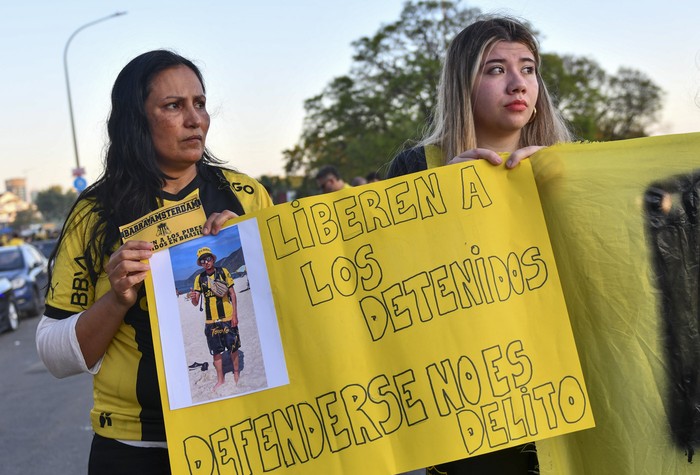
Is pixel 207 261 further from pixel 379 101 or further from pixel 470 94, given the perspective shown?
pixel 379 101

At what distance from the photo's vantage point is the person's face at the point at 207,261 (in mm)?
2080

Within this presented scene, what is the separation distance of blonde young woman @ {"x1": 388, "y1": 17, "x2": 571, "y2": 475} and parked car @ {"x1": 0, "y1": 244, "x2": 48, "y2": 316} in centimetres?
1388

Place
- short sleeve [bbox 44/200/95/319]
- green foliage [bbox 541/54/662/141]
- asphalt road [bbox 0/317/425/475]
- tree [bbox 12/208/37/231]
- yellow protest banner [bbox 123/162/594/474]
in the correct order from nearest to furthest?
yellow protest banner [bbox 123/162/594/474] → short sleeve [bbox 44/200/95/319] → asphalt road [bbox 0/317/425/475] → green foliage [bbox 541/54/662/141] → tree [bbox 12/208/37/231]

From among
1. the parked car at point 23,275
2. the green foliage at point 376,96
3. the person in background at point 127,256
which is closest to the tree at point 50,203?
the green foliage at point 376,96

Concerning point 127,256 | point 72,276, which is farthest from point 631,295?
point 72,276

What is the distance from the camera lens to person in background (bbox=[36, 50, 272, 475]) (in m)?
2.05

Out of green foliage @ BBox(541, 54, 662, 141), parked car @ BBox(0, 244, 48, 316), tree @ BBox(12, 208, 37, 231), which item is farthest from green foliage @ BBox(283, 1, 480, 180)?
tree @ BBox(12, 208, 37, 231)

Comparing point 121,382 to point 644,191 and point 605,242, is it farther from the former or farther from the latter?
point 644,191

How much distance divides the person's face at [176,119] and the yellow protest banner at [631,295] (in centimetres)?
101

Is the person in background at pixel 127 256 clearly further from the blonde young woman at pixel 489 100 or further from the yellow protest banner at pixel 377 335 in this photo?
the blonde young woman at pixel 489 100

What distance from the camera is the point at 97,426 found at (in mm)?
2131

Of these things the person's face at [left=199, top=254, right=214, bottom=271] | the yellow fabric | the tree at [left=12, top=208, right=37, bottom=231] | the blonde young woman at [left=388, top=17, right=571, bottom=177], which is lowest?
the person's face at [left=199, top=254, right=214, bottom=271]

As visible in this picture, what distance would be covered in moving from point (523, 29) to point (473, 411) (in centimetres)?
121

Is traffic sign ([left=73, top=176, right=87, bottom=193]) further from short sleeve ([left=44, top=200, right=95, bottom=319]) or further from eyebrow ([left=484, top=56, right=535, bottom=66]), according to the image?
eyebrow ([left=484, top=56, right=535, bottom=66])
